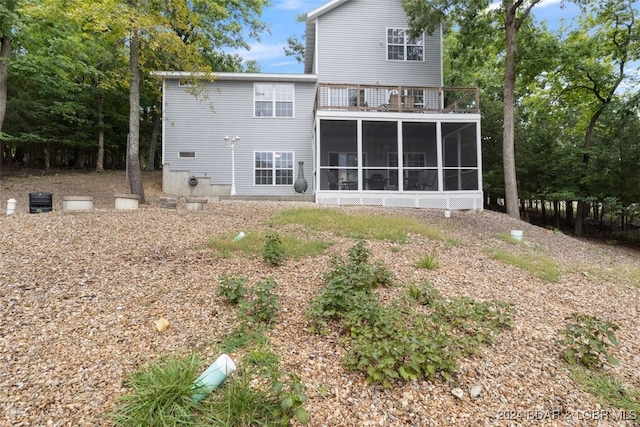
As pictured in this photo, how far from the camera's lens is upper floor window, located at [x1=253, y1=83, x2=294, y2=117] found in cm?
1441

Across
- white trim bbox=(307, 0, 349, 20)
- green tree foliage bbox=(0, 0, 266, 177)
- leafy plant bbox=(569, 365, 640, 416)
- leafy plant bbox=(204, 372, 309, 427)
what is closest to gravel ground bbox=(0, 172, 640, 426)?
leafy plant bbox=(569, 365, 640, 416)

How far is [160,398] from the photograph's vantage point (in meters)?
1.96

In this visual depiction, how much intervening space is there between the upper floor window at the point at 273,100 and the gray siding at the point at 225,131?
8.7 inches

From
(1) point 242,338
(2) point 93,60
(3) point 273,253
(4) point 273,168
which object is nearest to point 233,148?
(4) point 273,168

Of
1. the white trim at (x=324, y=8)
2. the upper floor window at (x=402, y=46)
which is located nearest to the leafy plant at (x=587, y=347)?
the upper floor window at (x=402, y=46)

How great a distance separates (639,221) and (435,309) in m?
17.6

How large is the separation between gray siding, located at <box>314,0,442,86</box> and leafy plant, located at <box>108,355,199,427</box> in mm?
14101

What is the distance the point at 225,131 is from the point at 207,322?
12.5 meters

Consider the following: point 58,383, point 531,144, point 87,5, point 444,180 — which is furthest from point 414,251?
point 531,144

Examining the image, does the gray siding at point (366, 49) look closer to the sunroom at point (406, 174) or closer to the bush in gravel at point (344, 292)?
the sunroom at point (406, 174)

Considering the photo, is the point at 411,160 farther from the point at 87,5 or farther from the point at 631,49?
the point at 87,5

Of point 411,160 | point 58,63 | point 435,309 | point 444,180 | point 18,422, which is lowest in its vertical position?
point 18,422

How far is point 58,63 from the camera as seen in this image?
482 inches

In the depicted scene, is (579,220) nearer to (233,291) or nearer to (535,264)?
(535,264)
